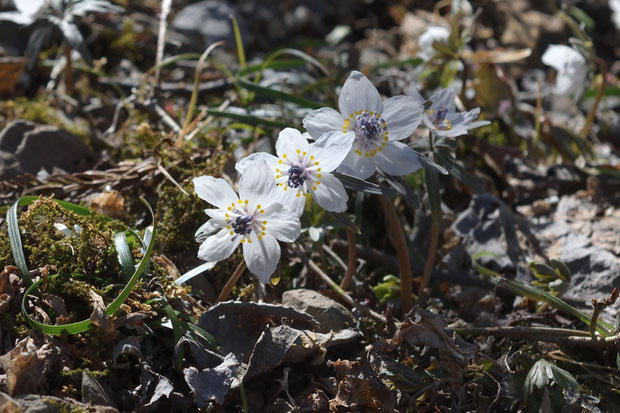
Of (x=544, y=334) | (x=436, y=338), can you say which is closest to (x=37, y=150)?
(x=436, y=338)

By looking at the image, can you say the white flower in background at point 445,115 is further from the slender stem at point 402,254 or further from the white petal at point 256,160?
the white petal at point 256,160

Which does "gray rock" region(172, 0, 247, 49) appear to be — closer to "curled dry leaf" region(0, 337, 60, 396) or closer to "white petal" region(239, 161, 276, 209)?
"white petal" region(239, 161, 276, 209)

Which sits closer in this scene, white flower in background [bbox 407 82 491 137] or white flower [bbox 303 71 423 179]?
white flower [bbox 303 71 423 179]

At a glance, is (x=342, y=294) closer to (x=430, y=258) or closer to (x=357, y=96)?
(x=430, y=258)

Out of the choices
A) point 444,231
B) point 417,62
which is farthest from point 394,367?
point 417,62

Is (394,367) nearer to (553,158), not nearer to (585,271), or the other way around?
(585,271)

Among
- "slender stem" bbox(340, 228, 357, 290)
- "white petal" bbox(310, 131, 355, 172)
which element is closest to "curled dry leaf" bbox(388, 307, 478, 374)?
"slender stem" bbox(340, 228, 357, 290)
